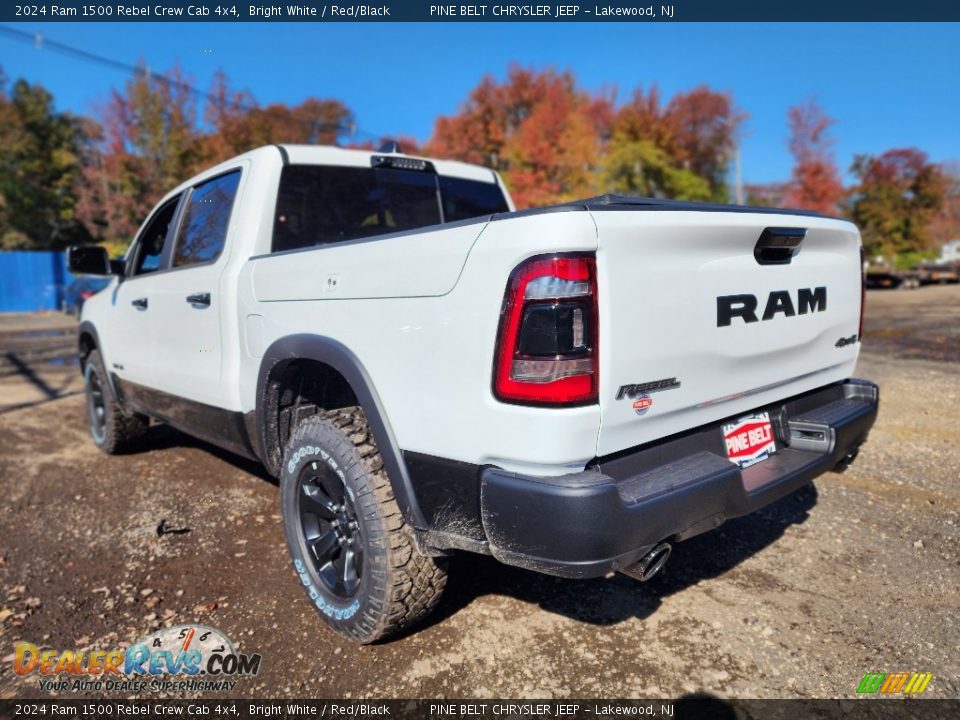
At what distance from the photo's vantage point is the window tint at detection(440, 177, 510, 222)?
404 cm

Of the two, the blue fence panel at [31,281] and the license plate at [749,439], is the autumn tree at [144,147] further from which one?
the license plate at [749,439]

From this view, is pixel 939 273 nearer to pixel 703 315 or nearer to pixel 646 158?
pixel 646 158

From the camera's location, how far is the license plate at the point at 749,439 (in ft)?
7.75

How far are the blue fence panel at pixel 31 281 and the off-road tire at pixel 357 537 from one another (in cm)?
2714

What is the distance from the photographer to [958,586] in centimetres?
281

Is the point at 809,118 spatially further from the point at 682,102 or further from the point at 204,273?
the point at 204,273

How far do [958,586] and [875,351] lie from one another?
24.6 ft

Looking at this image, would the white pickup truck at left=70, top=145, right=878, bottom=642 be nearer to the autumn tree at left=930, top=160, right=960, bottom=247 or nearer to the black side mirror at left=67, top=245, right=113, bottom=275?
the black side mirror at left=67, top=245, right=113, bottom=275

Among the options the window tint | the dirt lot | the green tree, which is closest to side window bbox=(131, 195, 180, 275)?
the dirt lot

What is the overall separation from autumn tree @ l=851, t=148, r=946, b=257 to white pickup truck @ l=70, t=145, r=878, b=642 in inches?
1729

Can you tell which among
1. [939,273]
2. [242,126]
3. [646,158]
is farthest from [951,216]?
[242,126]

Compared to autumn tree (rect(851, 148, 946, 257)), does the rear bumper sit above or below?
below

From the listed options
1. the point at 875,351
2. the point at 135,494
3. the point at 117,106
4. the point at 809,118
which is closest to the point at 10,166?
the point at 117,106

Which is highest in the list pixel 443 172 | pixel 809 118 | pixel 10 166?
pixel 809 118
